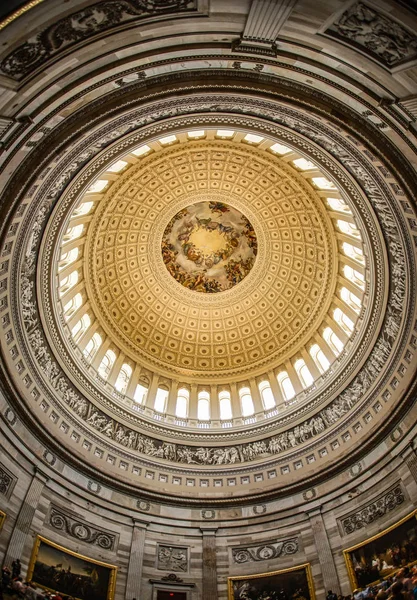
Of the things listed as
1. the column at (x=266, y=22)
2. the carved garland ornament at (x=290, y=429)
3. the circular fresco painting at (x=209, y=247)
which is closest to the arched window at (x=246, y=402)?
the carved garland ornament at (x=290, y=429)

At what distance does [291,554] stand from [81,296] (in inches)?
725

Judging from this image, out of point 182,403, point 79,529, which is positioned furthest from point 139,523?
point 182,403

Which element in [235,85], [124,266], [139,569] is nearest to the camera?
[235,85]

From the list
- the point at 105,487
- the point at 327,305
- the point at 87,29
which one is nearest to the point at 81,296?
the point at 105,487

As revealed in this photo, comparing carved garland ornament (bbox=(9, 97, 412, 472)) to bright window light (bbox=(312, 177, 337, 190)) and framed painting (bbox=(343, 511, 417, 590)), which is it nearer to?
bright window light (bbox=(312, 177, 337, 190))

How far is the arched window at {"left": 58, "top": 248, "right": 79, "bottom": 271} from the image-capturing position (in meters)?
25.2

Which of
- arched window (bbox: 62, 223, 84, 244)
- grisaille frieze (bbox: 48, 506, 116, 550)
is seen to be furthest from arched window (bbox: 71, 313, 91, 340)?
grisaille frieze (bbox: 48, 506, 116, 550)

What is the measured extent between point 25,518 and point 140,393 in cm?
1234

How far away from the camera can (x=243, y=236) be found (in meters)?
33.5

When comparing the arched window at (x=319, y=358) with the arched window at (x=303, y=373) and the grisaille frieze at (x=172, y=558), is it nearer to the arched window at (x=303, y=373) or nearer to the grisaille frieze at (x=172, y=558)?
the arched window at (x=303, y=373)

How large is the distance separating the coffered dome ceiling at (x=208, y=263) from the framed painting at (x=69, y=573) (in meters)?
3.87

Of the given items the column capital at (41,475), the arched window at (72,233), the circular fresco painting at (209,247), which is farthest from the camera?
the circular fresco painting at (209,247)

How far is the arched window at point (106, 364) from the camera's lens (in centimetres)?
2688

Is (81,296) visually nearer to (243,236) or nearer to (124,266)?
(124,266)
